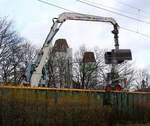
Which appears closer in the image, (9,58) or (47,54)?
(47,54)

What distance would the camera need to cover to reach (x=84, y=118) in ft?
86.4

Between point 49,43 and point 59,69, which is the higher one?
point 59,69

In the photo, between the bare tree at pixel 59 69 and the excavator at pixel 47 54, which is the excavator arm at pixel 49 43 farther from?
the bare tree at pixel 59 69

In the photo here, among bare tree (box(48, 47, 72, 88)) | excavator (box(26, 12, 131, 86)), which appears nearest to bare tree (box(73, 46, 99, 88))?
bare tree (box(48, 47, 72, 88))

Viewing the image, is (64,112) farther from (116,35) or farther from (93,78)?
(93,78)

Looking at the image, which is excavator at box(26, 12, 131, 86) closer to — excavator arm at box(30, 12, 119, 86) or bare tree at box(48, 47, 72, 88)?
excavator arm at box(30, 12, 119, 86)

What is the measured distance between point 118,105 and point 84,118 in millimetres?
4433

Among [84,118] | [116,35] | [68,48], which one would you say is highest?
[68,48]

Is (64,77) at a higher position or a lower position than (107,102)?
higher

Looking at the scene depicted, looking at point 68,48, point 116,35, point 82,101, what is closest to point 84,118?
point 82,101

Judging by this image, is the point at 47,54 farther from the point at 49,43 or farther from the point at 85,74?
the point at 85,74

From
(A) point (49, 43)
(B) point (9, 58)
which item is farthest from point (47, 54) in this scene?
(B) point (9, 58)

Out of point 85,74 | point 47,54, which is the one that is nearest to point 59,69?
point 85,74

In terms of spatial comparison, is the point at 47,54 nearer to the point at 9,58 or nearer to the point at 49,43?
the point at 49,43
